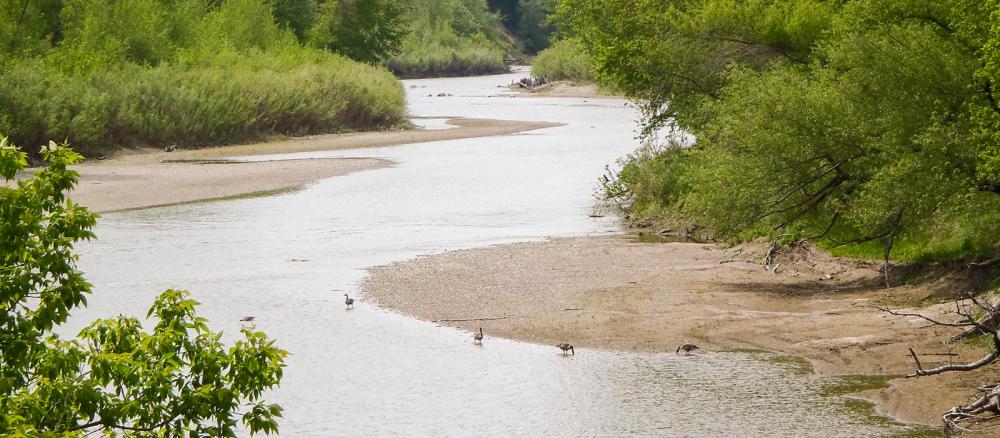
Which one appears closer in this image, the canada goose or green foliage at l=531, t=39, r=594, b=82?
the canada goose

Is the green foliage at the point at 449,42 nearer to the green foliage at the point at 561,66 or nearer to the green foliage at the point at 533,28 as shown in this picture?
the green foliage at the point at 533,28

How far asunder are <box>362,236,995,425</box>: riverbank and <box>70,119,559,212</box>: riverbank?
12.3m

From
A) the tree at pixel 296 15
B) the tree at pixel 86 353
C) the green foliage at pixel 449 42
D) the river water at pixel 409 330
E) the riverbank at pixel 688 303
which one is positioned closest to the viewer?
the tree at pixel 86 353

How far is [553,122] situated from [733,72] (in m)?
37.6

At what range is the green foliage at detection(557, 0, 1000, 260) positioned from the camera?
1548 cm

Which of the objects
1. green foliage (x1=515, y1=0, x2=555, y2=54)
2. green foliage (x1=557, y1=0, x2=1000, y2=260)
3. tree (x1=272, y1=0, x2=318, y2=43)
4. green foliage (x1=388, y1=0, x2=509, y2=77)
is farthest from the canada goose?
green foliage (x1=515, y1=0, x2=555, y2=54)

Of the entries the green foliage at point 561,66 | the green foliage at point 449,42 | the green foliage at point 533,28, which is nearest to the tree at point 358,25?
the green foliage at point 561,66

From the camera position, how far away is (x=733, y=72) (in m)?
21.8

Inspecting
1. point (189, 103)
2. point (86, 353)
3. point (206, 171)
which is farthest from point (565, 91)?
point (86, 353)

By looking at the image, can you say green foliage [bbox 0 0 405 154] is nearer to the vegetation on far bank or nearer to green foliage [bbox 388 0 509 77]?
the vegetation on far bank

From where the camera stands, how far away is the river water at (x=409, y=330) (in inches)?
502

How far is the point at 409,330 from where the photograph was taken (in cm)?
1692

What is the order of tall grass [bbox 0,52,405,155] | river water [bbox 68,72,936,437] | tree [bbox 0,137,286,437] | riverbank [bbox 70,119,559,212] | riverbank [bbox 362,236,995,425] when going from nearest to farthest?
tree [bbox 0,137,286,437] → river water [bbox 68,72,936,437] → riverbank [bbox 362,236,995,425] → riverbank [bbox 70,119,559,212] → tall grass [bbox 0,52,405,155]

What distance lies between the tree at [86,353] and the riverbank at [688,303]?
7633 mm
